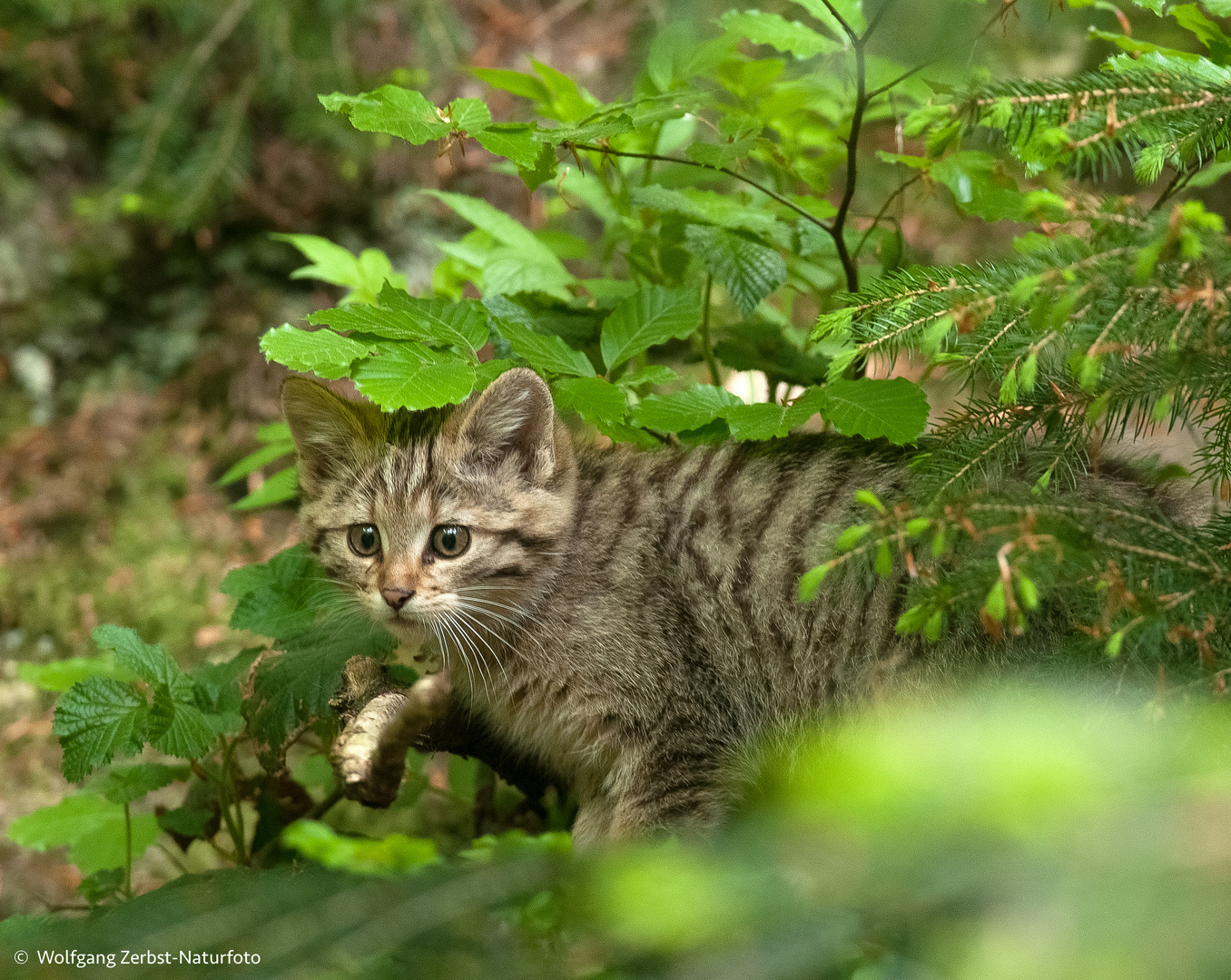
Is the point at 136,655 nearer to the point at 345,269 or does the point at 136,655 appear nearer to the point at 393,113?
the point at 345,269

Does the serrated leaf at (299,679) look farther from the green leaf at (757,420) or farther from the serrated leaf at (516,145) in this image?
the serrated leaf at (516,145)

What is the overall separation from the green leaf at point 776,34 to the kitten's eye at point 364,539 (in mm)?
1435

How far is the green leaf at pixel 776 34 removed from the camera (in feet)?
7.25

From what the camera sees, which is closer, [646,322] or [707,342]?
[646,322]

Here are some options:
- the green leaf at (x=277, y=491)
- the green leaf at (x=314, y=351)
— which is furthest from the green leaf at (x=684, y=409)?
the green leaf at (x=277, y=491)

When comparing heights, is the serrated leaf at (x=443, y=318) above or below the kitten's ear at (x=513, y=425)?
above

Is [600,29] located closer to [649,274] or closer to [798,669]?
[649,274]

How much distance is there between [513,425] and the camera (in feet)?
7.66

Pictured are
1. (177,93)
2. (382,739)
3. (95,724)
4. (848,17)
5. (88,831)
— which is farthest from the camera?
(177,93)

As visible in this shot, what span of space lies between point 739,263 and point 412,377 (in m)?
0.77

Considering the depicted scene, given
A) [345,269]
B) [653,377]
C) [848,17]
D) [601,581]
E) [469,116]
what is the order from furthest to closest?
[345,269] → [601,581] → [848,17] → [653,377] → [469,116]

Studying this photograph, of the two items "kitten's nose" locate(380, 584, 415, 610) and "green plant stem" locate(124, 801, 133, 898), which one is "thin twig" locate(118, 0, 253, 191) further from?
"kitten's nose" locate(380, 584, 415, 610)

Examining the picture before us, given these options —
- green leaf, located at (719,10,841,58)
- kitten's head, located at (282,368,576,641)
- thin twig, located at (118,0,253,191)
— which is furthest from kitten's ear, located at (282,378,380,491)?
thin twig, located at (118,0,253,191)

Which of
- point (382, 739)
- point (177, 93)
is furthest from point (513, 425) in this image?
point (177, 93)
